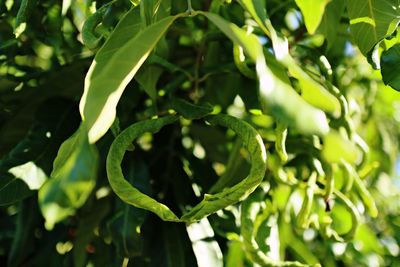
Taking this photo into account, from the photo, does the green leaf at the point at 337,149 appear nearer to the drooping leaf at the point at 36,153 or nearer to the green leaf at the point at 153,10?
the green leaf at the point at 153,10

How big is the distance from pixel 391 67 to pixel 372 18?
0.16ft

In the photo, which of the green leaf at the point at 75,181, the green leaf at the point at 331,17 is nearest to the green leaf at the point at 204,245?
the green leaf at the point at 331,17

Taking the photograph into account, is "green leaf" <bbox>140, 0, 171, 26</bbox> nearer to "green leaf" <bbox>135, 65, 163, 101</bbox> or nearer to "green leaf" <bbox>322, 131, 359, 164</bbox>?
"green leaf" <bbox>135, 65, 163, 101</bbox>

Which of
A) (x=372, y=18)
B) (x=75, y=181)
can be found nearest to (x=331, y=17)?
(x=372, y=18)

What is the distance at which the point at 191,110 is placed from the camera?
64cm

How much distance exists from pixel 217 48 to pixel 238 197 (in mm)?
393

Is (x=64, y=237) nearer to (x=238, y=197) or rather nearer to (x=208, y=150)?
(x=208, y=150)

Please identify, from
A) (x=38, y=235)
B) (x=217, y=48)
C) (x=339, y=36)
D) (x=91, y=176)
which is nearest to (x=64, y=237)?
(x=38, y=235)

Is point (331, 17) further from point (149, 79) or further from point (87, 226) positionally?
point (87, 226)

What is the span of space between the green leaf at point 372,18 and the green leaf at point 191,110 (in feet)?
0.49

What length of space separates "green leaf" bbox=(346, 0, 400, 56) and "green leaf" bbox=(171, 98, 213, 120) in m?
0.15

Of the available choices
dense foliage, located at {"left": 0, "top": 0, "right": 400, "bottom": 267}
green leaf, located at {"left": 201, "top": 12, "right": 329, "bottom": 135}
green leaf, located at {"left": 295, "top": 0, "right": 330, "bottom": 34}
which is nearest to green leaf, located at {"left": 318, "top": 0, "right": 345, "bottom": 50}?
dense foliage, located at {"left": 0, "top": 0, "right": 400, "bottom": 267}

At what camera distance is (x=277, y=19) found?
901 mm

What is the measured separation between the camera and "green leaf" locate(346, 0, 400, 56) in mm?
573
